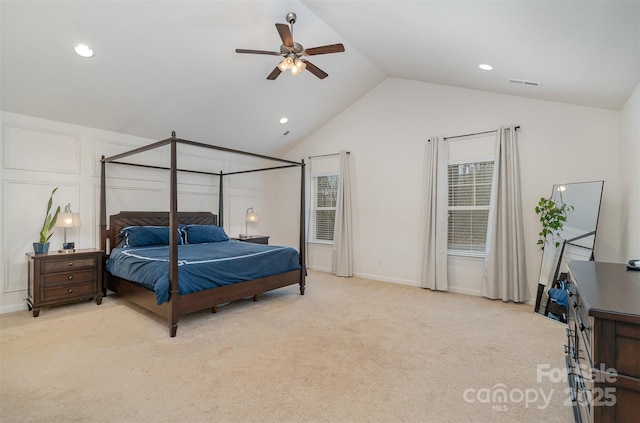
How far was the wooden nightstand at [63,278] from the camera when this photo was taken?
354 cm

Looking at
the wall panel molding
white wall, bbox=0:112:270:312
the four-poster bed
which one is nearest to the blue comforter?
the four-poster bed

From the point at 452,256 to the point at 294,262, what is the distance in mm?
2526

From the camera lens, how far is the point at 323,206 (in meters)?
6.55

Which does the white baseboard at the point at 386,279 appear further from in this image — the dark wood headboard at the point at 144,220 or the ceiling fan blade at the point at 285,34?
the ceiling fan blade at the point at 285,34

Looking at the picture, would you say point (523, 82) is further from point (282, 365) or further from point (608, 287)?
point (282, 365)

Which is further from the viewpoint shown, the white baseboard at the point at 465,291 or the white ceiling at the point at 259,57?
the white baseboard at the point at 465,291

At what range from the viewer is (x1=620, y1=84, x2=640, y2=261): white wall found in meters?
2.87

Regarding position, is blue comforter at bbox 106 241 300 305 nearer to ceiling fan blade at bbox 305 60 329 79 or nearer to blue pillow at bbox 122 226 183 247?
blue pillow at bbox 122 226 183 247

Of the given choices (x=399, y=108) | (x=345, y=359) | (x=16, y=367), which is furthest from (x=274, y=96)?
(x=16, y=367)

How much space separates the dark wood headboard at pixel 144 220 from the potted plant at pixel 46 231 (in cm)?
68

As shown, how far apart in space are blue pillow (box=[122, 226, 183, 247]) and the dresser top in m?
4.82

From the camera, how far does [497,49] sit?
116 inches

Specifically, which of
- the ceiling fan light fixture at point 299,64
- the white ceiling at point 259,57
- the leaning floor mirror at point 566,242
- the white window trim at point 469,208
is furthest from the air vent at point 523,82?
the ceiling fan light fixture at point 299,64

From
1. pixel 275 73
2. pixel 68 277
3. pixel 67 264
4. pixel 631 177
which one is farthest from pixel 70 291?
pixel 631 177
